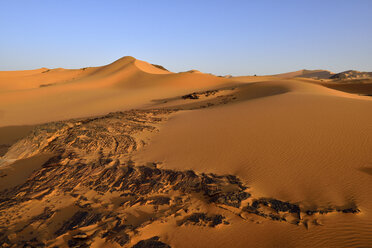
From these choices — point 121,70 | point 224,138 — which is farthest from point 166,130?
point 121,70

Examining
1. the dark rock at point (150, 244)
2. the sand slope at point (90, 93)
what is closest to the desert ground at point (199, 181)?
the dark rock at point (150, 244)

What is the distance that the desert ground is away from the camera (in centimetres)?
288

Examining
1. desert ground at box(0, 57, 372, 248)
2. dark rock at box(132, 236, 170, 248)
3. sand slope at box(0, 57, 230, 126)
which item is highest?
sand slope at box(0, 57, 230, 126)

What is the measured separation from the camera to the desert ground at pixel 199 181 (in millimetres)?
2885

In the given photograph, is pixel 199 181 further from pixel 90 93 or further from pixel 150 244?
pixel 90 93

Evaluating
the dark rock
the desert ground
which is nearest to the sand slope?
the desert ground

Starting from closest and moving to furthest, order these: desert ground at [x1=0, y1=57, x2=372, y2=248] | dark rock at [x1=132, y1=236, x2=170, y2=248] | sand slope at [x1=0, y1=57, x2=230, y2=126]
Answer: dark rock at [x1=132, y1=236, x2=170, y2=248]
desert ground at [x1=0, y1=57, x2=372, y2=248]
sand slope at [x1=0, y1=57, x2=230, y2=126]

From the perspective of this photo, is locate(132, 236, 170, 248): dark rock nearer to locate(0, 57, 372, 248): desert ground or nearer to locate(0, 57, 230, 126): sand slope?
locate(0, 57, 372, 248): desert ground

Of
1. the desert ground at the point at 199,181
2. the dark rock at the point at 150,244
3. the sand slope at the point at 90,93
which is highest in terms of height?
the sand slope at the point at 90,93

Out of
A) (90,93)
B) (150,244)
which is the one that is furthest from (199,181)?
(90,93)

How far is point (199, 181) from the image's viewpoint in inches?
161

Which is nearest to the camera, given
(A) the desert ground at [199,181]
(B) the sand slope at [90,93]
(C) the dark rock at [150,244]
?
(C) the dark rock at [150,244]

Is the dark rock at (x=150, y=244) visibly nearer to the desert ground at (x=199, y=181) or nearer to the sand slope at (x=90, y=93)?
the desert ground at (x=199, y=181)

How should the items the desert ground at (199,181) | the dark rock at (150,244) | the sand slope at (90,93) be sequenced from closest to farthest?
the dark rock at (150,244)
the desert ground at (199,181)
the sand slope at (90,93)
